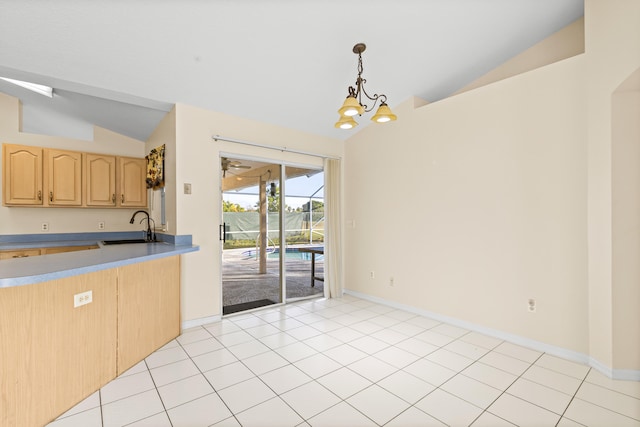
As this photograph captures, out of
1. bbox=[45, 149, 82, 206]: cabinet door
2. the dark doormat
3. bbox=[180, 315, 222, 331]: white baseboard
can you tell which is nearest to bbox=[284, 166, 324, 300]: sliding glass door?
the dark doormat

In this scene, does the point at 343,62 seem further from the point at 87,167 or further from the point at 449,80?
the point at 87,167

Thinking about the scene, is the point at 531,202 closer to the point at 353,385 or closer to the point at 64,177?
the point at 353,385

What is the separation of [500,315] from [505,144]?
6.09 feet

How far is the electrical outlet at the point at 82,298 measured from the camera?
6.72 ft

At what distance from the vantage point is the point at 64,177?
13.2ft

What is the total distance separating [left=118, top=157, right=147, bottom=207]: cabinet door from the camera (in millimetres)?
4418

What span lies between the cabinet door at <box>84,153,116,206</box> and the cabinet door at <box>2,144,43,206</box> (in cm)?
51

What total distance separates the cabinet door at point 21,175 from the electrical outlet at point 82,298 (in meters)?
2.82

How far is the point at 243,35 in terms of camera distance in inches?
103

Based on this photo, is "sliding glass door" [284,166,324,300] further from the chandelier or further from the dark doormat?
the chandelier

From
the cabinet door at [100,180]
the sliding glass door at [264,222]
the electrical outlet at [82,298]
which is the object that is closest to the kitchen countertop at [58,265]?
the electrical outlet at [82,298]

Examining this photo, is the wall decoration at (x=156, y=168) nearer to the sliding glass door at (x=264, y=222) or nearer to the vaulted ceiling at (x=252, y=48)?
the vaulted ceiling at (x=252, y=48)

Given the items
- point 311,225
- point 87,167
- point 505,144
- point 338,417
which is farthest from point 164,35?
point 311,225

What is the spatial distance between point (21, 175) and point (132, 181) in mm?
1232
